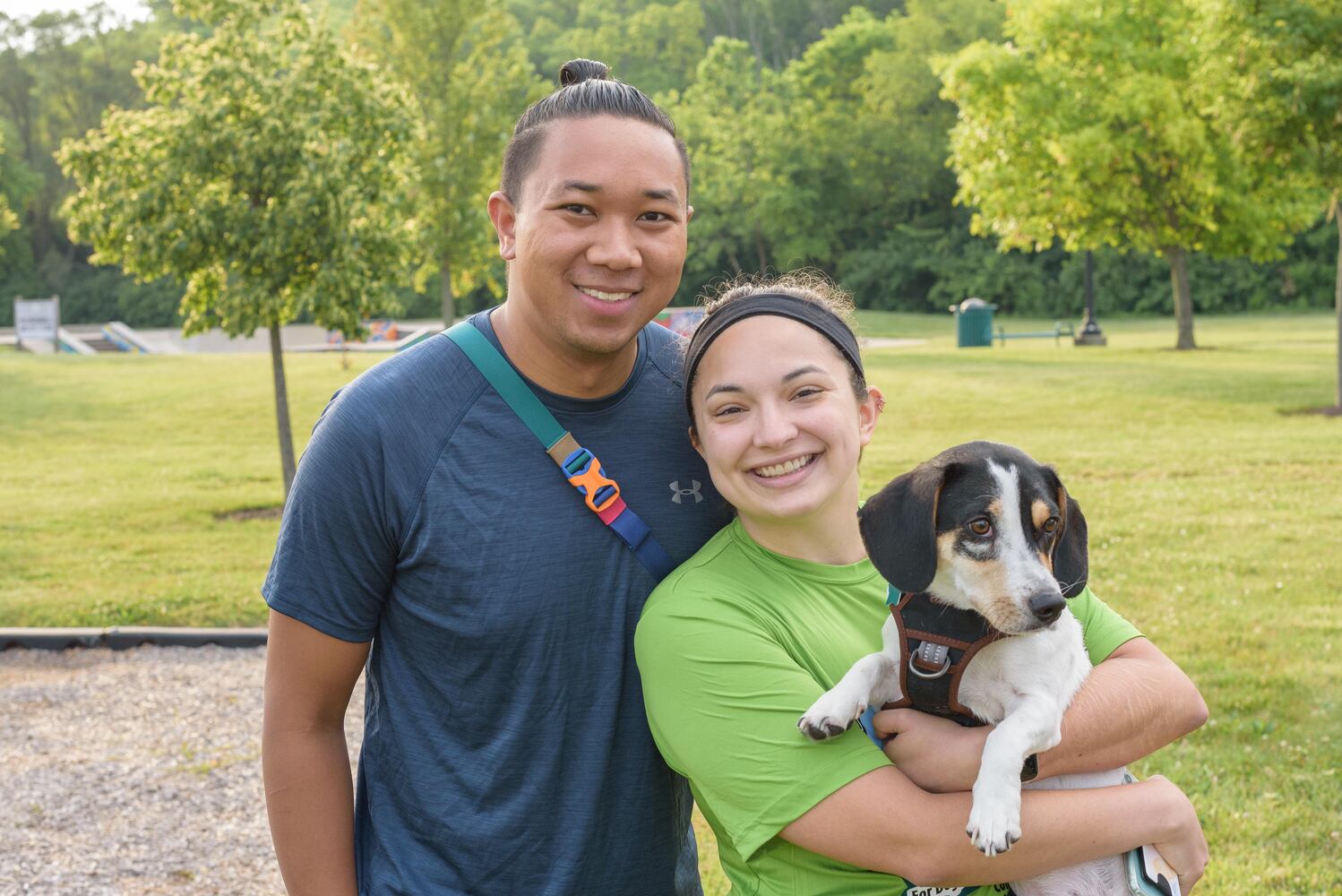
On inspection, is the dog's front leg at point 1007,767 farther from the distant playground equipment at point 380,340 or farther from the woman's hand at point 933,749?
the distant playground equipment at point 380,340

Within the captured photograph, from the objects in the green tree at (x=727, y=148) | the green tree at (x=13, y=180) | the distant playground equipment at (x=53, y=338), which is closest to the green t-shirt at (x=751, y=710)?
the distant playground equipment at (x=53, y=338)

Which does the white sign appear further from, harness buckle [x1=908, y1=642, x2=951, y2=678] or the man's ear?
harness buckle [x1=908, y1=642, x2=951, y2=678]

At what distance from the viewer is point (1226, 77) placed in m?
16.7

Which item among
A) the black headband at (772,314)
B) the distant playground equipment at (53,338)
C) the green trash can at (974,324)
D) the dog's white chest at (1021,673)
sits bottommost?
the distant playground equipment at (53,338)

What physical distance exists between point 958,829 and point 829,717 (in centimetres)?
30

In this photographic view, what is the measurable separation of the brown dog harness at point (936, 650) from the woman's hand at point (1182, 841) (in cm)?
38

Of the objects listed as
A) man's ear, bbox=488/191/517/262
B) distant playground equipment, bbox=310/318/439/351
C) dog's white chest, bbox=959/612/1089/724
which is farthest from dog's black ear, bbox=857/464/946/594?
distant playground equipment, bbox=310/318/439/351

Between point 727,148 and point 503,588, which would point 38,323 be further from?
point 503,588

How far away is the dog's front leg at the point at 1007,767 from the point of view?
2.17 meters

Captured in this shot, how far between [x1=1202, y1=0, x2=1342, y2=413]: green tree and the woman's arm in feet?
49.9

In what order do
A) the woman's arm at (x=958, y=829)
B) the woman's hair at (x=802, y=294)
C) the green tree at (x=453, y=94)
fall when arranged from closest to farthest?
1. the woman's arm at (x=958, y=829)
2. the woman's hair at (x=802, y=294)
3. the green tree at (x=453, y=94)

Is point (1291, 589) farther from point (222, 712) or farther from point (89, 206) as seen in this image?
point (89, 206)

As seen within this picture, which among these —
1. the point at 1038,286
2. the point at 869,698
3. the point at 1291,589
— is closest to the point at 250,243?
the point at 1291,589

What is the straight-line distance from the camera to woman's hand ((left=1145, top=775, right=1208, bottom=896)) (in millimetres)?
2350
